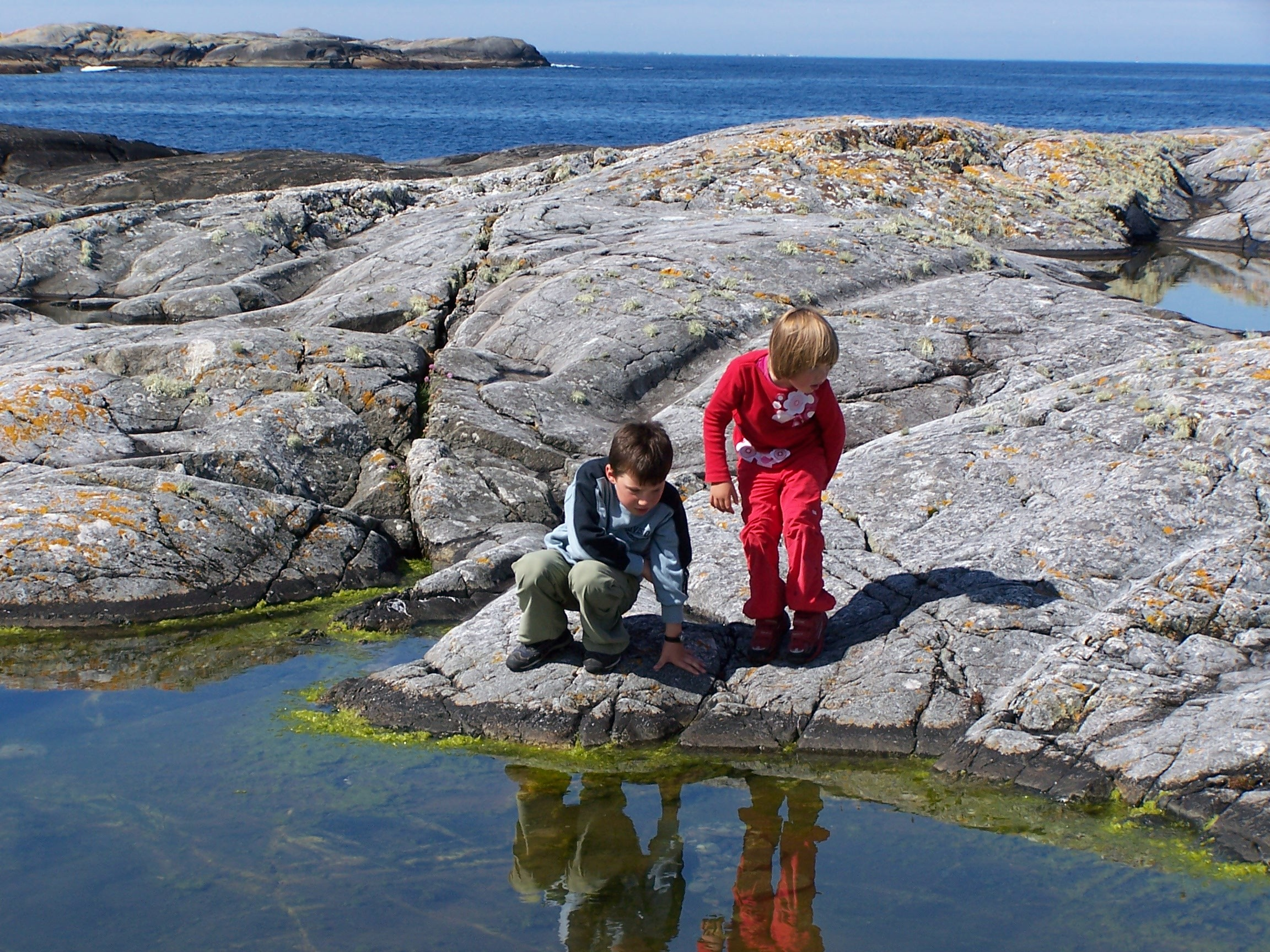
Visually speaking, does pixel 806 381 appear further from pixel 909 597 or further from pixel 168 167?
pixel 168 167

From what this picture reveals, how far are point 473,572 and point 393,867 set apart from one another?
3874 millimetres

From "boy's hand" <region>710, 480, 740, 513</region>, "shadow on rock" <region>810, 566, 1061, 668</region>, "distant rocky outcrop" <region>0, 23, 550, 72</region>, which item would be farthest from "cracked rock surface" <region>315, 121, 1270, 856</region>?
"distant rocky outcrop" <region>0, 23, 550, 72</region>

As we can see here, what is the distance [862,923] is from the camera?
4.82 metres

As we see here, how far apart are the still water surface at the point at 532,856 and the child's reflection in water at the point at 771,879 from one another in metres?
0.01

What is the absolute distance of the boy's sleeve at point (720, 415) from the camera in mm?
6430

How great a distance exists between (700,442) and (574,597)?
403 centimetres

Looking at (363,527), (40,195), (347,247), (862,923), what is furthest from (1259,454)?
(40,195)

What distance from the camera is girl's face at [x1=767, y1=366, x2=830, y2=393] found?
20.3ft

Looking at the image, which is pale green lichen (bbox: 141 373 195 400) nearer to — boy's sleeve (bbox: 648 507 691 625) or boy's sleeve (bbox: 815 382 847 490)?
boy's sleeve (bbox: 648 507 691 625)

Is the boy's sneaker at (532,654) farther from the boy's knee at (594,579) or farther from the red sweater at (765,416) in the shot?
the red sweater at (765,416)

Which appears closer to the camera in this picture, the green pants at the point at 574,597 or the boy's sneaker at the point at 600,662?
the green pants at the point at 574,597

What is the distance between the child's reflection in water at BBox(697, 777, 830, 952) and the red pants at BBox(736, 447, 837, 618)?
3.84 ft

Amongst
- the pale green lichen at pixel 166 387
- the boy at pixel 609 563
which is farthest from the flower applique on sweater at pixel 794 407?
the pale green lichen at pixel 166 387

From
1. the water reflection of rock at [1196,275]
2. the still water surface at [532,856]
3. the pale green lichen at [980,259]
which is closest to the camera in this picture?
the still water surface at [532,856]
